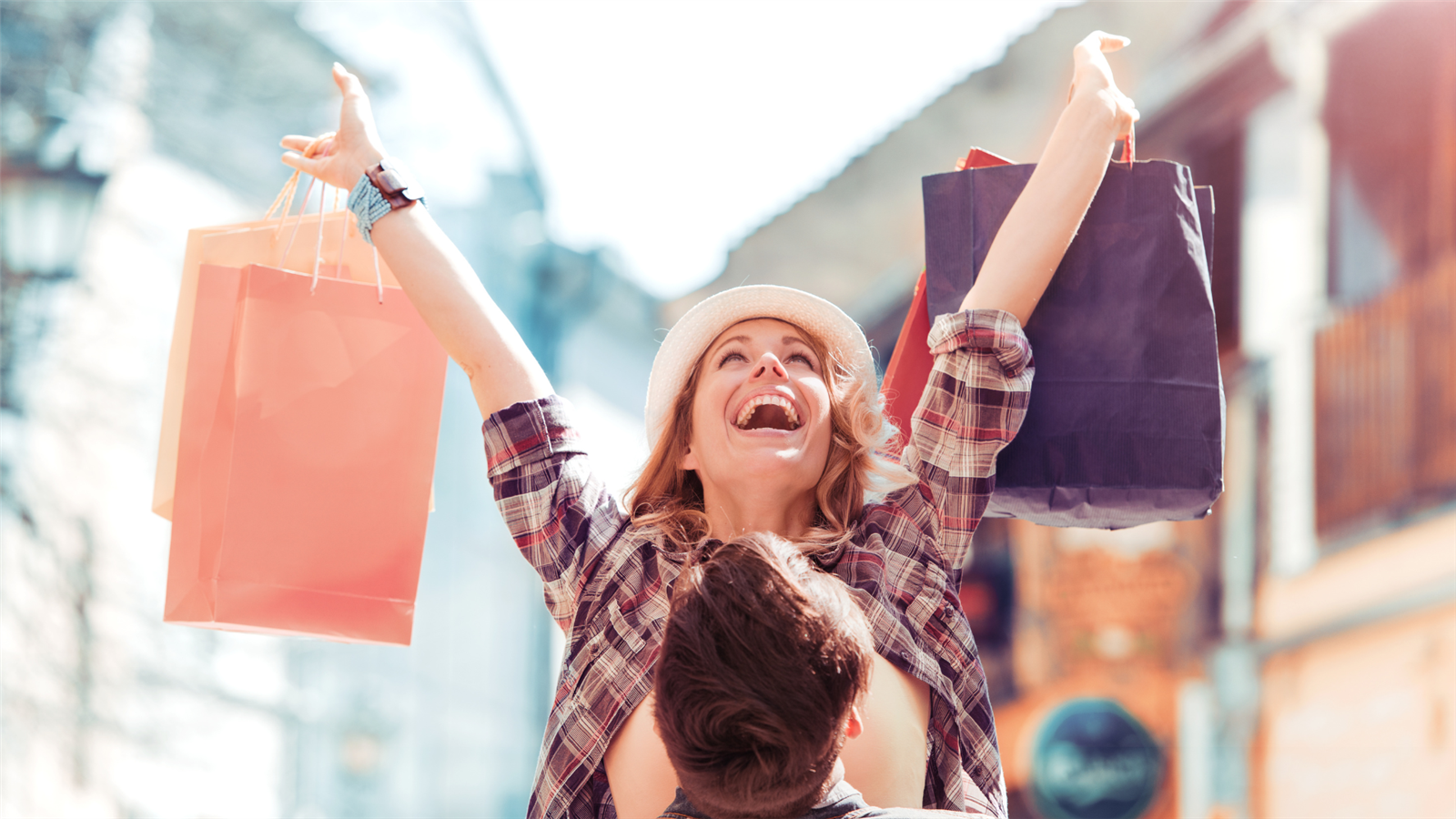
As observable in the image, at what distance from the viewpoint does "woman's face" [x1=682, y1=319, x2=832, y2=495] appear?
1.52 meters

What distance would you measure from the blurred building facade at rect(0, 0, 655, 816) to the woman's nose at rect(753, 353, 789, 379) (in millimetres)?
3854

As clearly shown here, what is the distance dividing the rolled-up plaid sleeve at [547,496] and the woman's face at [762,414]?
0.18m

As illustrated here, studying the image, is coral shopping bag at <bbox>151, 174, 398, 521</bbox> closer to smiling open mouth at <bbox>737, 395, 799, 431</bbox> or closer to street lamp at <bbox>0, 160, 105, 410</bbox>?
smiling open mouth at <bbox>737, 395, 799, 431</bbox>

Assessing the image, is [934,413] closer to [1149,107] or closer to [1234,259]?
[1234,259]

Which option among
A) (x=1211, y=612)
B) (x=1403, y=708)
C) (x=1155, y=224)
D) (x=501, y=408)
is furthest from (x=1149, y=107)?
(x=501, y=408)

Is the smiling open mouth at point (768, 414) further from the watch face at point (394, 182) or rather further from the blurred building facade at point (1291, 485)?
the blurred building facade at point (1291, 485)

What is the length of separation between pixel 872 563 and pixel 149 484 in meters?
5.50

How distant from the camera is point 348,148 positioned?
162 cm

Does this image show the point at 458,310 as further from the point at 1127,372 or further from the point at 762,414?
the point at 1127,372

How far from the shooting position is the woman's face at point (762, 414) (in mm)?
1524

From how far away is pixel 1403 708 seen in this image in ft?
14.8

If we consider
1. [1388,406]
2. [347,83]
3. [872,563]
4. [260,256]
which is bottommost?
[872,563]

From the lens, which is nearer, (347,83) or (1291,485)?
(347,83)

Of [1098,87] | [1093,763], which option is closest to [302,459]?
[1098,87]
